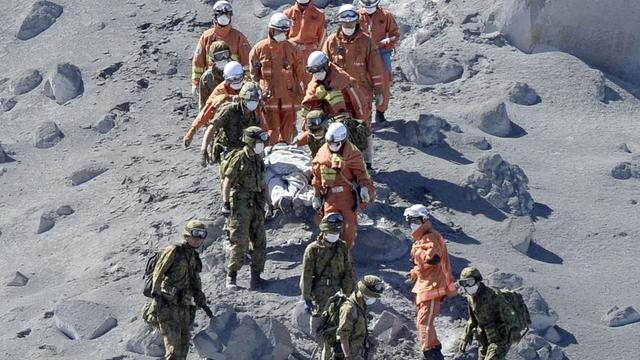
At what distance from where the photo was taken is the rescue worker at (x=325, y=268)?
17.8 meters

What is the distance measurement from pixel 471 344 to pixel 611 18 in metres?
9.07

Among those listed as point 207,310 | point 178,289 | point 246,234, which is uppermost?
point 178,289

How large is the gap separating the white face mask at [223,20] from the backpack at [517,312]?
648cm

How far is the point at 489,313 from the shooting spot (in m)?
17.3

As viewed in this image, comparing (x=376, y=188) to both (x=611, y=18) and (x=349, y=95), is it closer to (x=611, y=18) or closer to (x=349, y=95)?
(x=349, y=95)

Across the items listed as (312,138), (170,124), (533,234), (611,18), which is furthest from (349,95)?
(611,18)

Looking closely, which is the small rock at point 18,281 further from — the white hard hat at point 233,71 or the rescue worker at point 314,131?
the rescue worker at point 314,131

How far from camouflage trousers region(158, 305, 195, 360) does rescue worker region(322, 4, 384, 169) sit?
5.03m

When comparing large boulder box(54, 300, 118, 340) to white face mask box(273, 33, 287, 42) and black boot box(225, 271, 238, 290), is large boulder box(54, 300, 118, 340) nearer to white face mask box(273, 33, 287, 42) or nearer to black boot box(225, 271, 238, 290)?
black boot box(225, 271, 238, 290)

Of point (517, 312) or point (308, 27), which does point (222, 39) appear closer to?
point (308, 27)

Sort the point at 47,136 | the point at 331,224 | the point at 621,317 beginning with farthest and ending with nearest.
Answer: the point at 47,136 < the point at 621,317 < the point at 331,224

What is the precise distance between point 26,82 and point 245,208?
8.89m

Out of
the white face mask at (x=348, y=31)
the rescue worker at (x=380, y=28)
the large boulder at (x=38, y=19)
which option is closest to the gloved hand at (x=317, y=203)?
the white face mask at (x=348, y=31)

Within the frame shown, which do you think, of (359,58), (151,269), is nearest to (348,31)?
(359,58)
